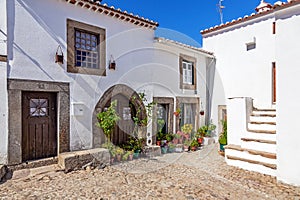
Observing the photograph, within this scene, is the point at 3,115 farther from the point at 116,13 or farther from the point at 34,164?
the point at 116,13

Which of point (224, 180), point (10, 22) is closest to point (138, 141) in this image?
point (224, 180)

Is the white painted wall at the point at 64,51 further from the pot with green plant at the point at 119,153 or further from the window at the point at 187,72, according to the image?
the pot with green plant at the point at 119,153

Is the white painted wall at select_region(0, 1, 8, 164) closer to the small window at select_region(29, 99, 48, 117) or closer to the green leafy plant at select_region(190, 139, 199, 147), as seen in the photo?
the small window at select_region(29, 99, 48, 117)

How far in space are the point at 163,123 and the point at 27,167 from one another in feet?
16.9

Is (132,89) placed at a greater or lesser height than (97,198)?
greater

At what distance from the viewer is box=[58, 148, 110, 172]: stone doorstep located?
5.94 metres

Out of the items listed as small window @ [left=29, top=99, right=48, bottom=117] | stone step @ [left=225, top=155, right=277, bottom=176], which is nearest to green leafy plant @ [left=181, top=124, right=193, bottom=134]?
stone step @ [left=225, top=155, right=277, bottom=176]

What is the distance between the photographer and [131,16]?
7883 mm

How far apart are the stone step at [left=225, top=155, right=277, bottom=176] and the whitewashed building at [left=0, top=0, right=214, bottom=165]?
3.14 metres

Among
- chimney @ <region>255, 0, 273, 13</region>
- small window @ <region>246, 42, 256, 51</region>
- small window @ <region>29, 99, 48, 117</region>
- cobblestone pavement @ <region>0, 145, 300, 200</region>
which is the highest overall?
chimney @ <region>255, 0, 273, 13</region>

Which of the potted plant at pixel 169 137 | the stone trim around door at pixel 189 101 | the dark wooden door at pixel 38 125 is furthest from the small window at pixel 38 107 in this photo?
the stone trim around door at pixel 189 101

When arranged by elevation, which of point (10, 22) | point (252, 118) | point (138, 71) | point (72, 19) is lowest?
point (252, 118)

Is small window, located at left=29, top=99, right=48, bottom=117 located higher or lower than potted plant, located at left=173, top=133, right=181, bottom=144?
higher

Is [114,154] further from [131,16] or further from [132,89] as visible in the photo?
[131,16]
